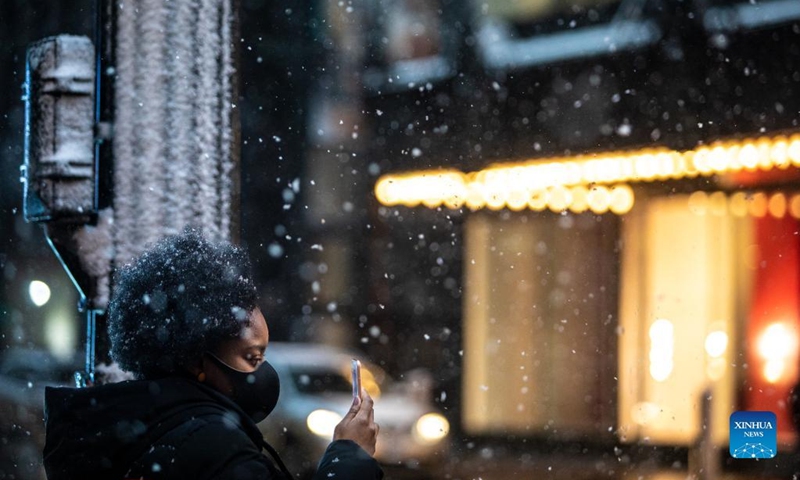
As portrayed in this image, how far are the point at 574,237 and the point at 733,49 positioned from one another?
124 inches

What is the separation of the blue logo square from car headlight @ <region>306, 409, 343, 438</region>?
6176 mm

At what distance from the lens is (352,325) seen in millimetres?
18234

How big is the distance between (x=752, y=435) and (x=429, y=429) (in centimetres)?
683

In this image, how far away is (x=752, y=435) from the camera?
16.7ft

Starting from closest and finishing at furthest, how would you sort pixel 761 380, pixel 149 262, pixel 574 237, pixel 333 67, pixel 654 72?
pixel 149 262
pixel 761 380
pixel 654 72
pixel 574 237
pixel 333 67

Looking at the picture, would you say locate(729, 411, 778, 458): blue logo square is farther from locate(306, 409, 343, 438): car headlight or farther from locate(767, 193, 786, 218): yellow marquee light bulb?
locate(767, 193, 786, 218): yellow marquee light bulb

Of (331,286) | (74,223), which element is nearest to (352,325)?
(331,286)

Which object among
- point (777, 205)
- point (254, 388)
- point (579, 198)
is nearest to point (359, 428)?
point (254, 388)

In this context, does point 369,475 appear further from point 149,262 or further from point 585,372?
point 585,372

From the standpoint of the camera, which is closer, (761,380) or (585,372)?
(761,380)

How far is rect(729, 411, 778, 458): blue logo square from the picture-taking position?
4.66 meters

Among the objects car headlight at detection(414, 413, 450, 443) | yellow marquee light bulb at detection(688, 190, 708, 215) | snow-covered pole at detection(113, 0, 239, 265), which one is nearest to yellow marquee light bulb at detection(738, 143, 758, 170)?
yellow marquee light bulb at detection(688, 190, 708, 215)

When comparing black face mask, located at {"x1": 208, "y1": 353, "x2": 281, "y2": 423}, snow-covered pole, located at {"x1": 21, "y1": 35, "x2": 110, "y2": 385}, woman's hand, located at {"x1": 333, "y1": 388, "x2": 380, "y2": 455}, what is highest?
snow-covered pole, located at {"x1": 21, "y1": 35, "x2": 110, "y2": 385}

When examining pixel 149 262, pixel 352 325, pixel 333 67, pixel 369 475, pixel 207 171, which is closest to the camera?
pixel 369 475
